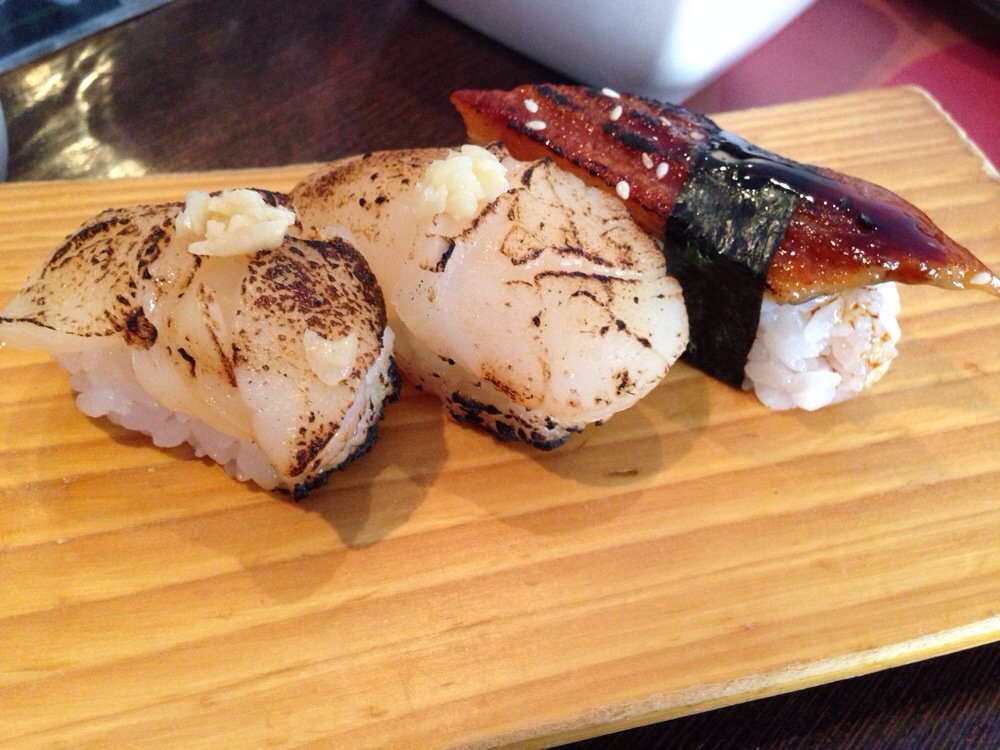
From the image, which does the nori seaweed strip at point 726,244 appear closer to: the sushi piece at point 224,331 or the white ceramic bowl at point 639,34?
the sushi piece at point 224,331

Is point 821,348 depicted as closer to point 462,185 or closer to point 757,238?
point 757,238

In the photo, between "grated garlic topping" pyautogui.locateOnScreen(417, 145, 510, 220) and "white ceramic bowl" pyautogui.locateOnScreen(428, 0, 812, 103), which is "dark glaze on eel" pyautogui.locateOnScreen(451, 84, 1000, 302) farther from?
"white ceramic bowl" pyautogui.locateOnScreen(428, 0, 812, 103)

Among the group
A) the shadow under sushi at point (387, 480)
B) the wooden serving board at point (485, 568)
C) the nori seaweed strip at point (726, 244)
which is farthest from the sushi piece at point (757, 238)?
the shadow under sushi at point (387, 480)

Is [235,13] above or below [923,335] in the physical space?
below

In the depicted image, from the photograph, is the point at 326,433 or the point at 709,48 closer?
the point at 326,433

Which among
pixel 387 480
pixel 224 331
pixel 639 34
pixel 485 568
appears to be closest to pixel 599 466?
pixel 485 568

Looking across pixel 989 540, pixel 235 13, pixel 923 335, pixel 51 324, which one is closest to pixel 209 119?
pixel 235 13

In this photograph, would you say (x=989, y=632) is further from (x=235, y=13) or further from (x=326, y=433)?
(x=235, y=13)
